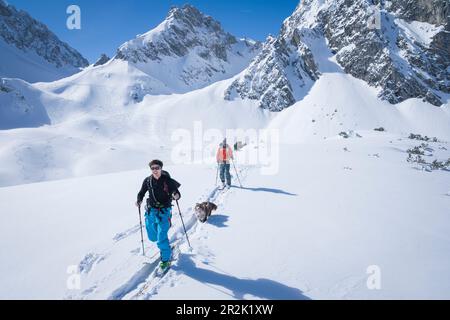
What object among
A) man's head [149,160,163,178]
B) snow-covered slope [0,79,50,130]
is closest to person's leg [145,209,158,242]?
man's head [149,160,163,178]

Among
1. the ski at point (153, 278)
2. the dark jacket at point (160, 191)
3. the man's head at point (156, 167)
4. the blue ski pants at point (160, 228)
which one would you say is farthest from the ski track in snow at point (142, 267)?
the man's head at point (156, 167)

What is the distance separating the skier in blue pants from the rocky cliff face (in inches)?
2706

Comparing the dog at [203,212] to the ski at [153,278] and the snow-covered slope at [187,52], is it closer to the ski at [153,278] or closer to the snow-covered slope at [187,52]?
the ski at [153,278]

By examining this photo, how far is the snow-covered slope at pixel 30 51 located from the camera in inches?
5103

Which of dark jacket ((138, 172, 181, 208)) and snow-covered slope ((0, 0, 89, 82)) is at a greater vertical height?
snow-covered slope ((0, 0, 89, 82))

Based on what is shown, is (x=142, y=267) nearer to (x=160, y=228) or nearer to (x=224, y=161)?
(x=160, y=228)

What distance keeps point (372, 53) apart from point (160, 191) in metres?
78.7

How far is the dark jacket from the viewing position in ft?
20.9

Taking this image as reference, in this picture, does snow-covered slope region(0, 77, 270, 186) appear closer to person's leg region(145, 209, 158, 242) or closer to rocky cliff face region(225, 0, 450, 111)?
rocky cliff face region(225, 0, 450, 111)

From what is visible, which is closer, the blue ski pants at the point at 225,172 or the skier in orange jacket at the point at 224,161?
the blue ski pants at the point at 225,172

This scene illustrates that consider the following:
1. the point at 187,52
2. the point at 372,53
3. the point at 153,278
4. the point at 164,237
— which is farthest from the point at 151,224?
the point at 187,52

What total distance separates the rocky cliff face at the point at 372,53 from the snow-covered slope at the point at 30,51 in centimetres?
11238

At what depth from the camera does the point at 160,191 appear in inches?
253
